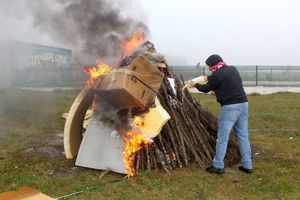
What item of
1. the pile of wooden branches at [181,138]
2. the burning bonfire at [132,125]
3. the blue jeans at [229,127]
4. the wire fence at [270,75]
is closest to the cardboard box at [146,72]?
the burning bonfire at [132,125]

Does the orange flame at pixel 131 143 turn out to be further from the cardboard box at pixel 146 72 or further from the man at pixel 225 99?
the man at pixel 225 99

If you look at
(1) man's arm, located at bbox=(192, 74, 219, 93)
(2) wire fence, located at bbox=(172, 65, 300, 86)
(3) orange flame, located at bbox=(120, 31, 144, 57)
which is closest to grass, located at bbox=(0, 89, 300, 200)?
(1) man's arm, located at bbox=(192, 74, 219, 93)

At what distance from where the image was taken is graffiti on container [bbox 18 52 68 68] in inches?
899

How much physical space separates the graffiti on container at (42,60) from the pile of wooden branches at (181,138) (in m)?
16.8

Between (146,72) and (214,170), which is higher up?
(146,72)

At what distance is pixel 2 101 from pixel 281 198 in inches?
498

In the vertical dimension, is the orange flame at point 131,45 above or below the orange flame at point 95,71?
above

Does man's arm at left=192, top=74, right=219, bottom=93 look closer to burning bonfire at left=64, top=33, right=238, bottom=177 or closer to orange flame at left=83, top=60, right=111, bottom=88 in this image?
burning bonfire at left=64, top=33, right=238, bottom=177

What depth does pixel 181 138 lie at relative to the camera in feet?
22.9

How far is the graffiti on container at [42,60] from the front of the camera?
2284cm

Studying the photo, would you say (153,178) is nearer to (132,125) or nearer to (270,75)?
(132,125)

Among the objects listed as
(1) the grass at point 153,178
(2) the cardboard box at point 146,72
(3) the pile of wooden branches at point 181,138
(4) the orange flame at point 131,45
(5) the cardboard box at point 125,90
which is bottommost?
(1) the grass at point 153,178

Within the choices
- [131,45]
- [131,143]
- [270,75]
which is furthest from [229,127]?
[270,75]

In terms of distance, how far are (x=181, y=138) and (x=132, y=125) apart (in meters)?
0.99
